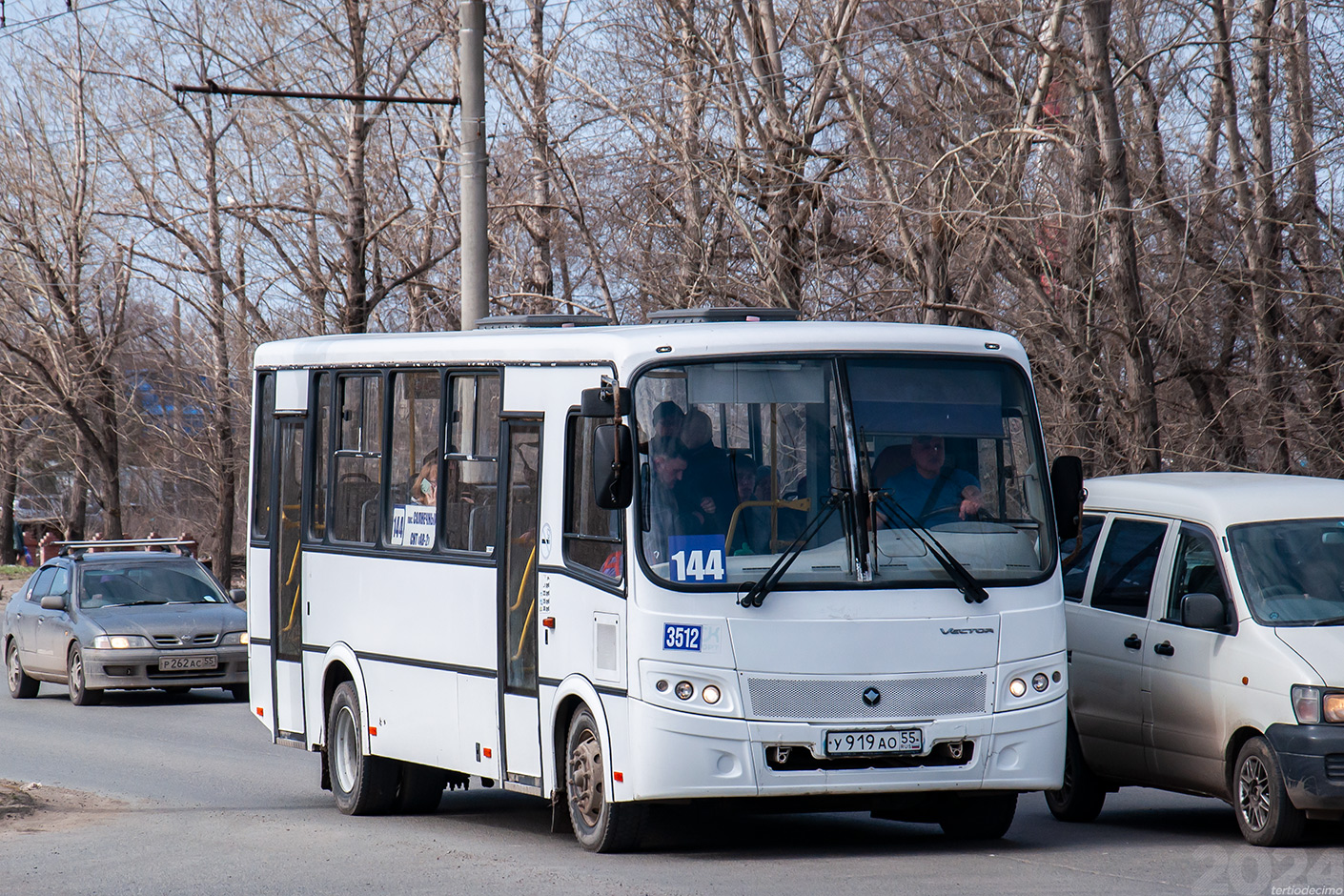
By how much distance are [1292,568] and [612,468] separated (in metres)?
3.47

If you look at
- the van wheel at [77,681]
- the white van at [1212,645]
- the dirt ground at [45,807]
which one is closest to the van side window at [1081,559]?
the white van at [1212,645]

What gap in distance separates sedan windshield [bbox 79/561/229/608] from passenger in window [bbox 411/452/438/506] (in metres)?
10.0

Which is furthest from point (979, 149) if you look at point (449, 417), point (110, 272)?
point (110, 272)

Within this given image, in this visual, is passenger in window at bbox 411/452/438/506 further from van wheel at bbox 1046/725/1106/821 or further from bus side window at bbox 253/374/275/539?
van wheel at bbox 1046/725/1106/821

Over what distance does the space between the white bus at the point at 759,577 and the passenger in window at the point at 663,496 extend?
10 mm

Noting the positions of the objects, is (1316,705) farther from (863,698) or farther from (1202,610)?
(863,698)

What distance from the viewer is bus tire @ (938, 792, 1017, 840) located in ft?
31.2

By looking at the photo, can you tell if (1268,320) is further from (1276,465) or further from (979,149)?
(979,149)

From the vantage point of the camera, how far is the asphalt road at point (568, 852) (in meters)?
8.13

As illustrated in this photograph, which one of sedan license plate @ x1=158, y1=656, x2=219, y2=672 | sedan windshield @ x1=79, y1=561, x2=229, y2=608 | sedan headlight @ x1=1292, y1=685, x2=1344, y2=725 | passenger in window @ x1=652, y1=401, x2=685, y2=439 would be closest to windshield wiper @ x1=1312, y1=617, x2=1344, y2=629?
sedan headlight @ x1=1292, y1=685, x2=1344, y2=725

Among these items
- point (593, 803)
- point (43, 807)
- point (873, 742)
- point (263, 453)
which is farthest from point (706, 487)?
point (43, 807)

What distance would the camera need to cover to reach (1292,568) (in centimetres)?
921

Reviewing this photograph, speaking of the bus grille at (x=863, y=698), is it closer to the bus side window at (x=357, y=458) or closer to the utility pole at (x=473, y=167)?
the bus side window at (x=357, y=458)

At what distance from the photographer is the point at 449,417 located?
1077cm
